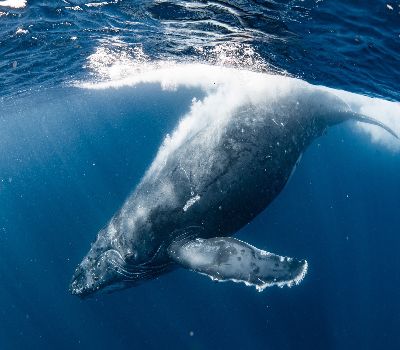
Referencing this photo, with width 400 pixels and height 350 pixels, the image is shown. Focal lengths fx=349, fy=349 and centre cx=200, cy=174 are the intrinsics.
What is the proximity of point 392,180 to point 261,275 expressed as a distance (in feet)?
348

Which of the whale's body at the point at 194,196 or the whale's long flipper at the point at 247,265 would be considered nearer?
the whale's long flipper at the point at 247,265

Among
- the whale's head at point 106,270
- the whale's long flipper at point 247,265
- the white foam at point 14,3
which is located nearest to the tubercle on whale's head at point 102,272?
the whale's head at point 106,270

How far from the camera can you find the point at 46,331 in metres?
55.0

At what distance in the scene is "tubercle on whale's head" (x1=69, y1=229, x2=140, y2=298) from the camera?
28.7 ft

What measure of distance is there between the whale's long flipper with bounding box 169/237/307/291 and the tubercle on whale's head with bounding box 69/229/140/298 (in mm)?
2506

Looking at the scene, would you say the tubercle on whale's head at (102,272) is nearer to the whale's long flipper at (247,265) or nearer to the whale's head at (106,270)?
the whale's head at (106,270)

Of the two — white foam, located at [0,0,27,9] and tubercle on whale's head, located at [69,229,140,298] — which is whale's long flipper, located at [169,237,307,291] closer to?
tubercle on whale's head, located at [69,229,140,298]

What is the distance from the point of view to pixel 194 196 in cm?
834

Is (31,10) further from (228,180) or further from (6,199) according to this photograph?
(6,199)

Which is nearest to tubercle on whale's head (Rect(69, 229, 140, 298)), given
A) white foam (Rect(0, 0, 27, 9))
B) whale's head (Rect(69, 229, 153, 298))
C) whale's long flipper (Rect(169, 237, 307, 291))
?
whale's head (Rect(69, 229, 153, 298))

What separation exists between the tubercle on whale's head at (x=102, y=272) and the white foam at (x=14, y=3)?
24.5 feet

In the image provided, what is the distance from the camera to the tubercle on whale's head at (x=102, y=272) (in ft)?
→ 28.7

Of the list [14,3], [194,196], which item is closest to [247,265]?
[194,196]

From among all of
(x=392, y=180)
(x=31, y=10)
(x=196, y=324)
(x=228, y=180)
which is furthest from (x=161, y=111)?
(x=392, y=180)
